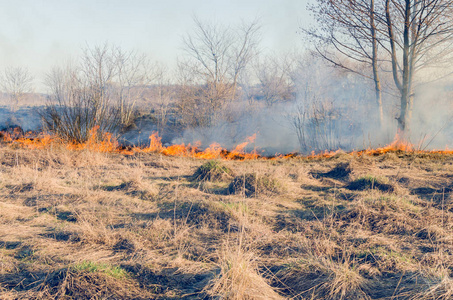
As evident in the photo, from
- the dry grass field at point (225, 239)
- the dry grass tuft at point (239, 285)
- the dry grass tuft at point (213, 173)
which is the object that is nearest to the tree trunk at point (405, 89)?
the dry grass field at point (225, 239)

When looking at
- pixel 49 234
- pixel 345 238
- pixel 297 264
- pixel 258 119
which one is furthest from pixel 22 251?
pixel 258 119

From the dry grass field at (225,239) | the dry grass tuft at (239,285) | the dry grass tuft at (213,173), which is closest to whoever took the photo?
the dry grass tuft at (239,285)

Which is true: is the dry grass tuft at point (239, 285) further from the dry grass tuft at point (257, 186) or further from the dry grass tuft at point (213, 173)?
the dry grass tuft at point (213, 173)

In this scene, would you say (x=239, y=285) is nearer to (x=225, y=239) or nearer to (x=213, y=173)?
(x=225, y=239)

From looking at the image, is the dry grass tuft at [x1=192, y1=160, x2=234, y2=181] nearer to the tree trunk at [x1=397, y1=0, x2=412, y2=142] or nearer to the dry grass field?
the dry grass field

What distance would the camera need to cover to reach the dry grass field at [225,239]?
2.54 metres

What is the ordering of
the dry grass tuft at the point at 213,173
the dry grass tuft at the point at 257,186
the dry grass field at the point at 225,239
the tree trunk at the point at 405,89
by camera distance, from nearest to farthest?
the dry grass field at the point at 225,239
the dry grass tuft at the point at 257,186
the dry grass tuft at the point at 213,173
the tree trunk at the point at 405,89

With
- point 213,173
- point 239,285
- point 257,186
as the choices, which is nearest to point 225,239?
point 239,285

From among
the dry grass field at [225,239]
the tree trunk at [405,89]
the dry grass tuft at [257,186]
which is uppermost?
the tree trunk at [405,89]

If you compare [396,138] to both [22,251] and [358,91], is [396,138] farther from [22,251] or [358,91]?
[358,91]

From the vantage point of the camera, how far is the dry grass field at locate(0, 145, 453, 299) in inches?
100.0

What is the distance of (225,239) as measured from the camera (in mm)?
3668

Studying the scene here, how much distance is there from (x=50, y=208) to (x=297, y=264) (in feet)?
12.6

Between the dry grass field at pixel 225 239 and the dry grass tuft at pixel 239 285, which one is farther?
the dry grass field at pixel 225 239
